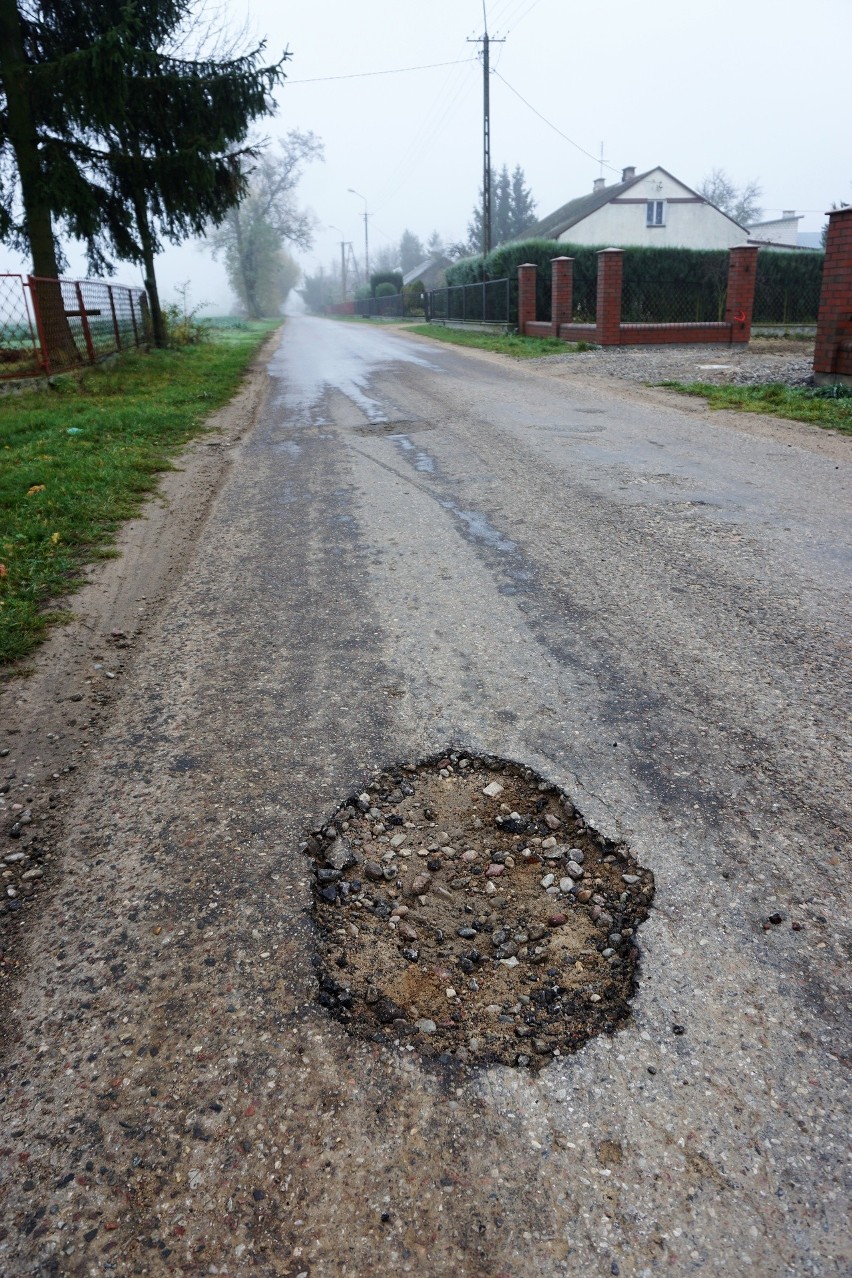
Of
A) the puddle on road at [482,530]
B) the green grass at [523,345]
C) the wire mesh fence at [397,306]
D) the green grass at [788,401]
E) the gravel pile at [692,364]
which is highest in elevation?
the wire mesh fence at [397,306]

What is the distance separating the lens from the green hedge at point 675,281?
78.8 ft

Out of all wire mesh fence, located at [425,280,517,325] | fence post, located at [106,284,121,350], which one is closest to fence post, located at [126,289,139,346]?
fence post, located at [106,284,121,350]

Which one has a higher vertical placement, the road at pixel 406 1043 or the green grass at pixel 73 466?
the green grass at pixel 73 466

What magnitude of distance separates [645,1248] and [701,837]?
3.65 ft

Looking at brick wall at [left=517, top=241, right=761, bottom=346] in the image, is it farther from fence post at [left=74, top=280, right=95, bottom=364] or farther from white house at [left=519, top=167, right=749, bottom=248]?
white house at [left=519, top=167, right=749, bottom=248]

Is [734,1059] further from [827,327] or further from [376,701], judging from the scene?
[827,327]

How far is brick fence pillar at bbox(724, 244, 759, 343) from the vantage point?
19814 mm

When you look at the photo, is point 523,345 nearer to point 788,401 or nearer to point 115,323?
point 115,323

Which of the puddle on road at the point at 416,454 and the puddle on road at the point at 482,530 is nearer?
the puddle on road at the point at 482,530

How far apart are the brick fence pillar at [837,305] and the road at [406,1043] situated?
6608 millimetres

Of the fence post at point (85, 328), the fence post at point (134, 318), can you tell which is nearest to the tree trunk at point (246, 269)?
the fence post at point (134, 318)

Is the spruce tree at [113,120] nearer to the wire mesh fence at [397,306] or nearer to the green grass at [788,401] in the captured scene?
the green grass at [788,401]

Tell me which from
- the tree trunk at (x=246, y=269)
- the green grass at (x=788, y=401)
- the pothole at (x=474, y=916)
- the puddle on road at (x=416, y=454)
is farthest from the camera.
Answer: the tree trunk at (x=246, y=269)

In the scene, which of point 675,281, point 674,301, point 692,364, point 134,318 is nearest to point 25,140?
point 134,318
